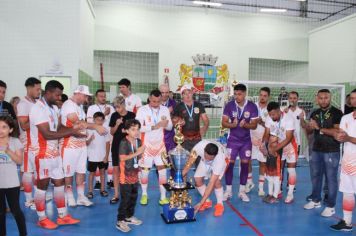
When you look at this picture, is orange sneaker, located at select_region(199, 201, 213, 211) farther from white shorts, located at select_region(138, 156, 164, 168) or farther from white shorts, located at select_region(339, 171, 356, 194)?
white shorts, located at select_region(339, 171, 356, 194)

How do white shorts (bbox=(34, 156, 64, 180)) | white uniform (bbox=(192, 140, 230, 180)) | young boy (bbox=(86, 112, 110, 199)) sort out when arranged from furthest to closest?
1. young boy (bbox=(86, 112, 110, 199))
2. white uniform (bbox=(192, 140, 230, 180))
3. white shorts (bbox=(34, 156, 64, 180))

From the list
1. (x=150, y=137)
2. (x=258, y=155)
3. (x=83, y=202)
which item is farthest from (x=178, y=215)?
(x=258, y=155)

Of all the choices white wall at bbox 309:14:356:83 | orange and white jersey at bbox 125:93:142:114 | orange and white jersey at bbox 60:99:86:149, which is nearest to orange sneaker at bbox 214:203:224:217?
orange and white jersey at bbox 60:99:86:149

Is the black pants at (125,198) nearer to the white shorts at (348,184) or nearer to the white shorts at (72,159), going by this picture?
the white shorts at (72,159)

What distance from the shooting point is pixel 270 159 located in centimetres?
535

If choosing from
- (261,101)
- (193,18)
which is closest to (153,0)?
(193,18)

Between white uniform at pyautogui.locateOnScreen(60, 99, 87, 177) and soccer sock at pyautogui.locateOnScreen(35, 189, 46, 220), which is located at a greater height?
white uniform at pyautogui.locateOnScreen(60, 99, 87, 177)

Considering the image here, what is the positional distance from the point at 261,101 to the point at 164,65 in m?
8.50

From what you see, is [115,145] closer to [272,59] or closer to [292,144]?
[292,144]

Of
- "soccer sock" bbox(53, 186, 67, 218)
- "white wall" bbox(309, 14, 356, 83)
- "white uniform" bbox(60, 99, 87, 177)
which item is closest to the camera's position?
"soccer sock" bbox(53, 186, 67, 218)

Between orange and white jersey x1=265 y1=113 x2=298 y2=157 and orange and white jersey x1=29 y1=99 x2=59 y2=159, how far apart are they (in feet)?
11.1

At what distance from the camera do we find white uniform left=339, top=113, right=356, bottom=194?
3996 mm

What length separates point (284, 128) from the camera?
5188mm

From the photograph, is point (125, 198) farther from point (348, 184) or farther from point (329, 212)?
point (329, 212)
